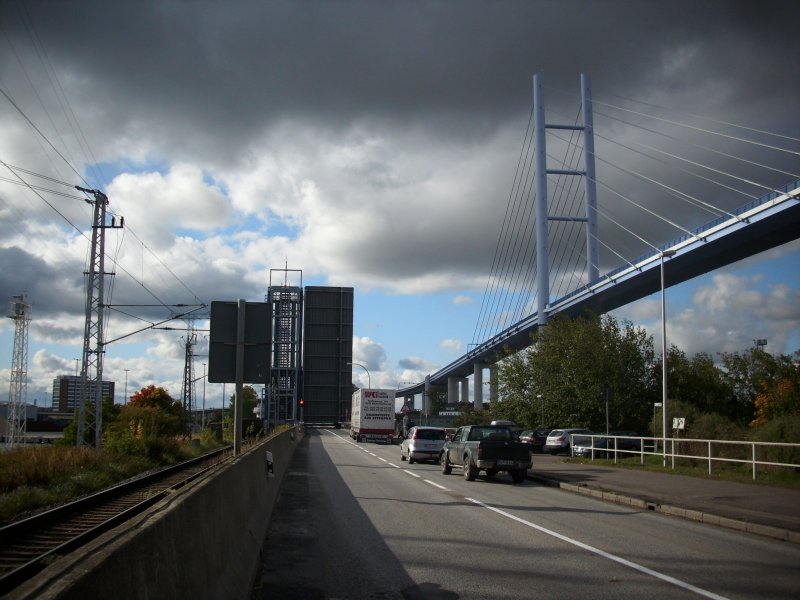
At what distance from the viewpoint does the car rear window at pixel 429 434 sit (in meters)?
29.6

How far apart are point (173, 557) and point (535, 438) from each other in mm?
39196

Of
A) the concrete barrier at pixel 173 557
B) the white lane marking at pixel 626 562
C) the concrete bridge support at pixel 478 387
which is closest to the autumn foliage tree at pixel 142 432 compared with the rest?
the white lane marking at pixel 626 562

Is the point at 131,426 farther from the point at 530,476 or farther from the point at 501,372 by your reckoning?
the point at 501,372

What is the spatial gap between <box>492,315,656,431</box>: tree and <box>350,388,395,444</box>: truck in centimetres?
1031

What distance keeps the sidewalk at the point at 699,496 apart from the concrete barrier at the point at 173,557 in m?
7.75

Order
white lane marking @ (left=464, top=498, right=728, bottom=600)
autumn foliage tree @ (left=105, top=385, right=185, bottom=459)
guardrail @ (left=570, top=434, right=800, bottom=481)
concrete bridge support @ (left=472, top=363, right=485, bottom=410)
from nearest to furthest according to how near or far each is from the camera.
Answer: white lane marking @ (left=464, top=498, right=728, bottom=600) < guardrail @ (left=570, top=434, right=800, bottom=481) < autumn foliage tree @ (left=105, top=385, right=185, bottom=459) < concrete bridge support @ (left=472, top=363, right=485, bottom=410)

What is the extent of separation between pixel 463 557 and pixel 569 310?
56.4 m

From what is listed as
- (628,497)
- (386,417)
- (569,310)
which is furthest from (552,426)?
(628,497)

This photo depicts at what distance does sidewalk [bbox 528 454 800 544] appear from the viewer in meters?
11.5

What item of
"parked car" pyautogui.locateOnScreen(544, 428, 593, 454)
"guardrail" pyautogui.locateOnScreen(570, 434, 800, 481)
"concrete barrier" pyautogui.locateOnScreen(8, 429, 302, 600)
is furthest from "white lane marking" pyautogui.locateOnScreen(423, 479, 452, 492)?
"parked car" pyautogui.locateOnScreen(544, 428, 593, 454)

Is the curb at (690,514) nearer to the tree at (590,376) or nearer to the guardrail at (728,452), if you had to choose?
the guardrail at (728,452)

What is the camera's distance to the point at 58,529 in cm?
1220

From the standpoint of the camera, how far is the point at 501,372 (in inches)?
2183

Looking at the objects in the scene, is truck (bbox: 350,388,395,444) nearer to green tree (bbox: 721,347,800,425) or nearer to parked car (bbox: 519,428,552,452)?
parked car (bbox: 519,428,552,452)
